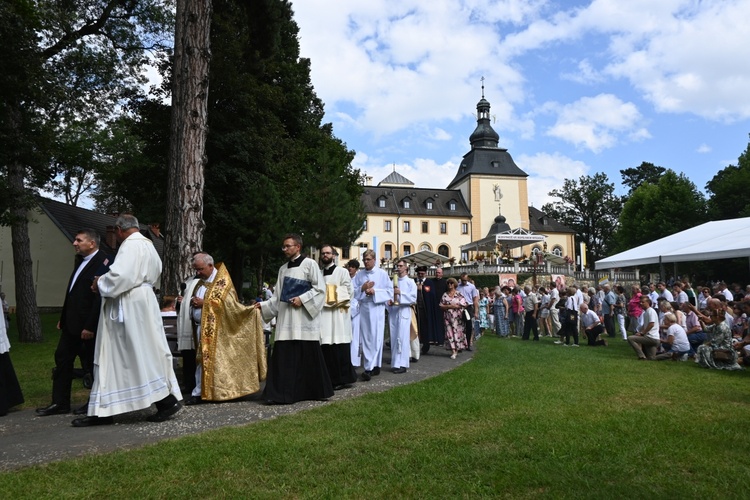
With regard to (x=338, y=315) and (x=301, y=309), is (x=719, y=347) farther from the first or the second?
(x=301, y=309)

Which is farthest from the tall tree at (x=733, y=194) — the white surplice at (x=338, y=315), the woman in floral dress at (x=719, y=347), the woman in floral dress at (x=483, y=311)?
the white surplice at (x=338, y=315)

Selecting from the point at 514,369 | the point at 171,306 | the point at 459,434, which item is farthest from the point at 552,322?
the point at 459,434

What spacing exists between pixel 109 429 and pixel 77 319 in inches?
56.6

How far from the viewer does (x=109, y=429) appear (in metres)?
5.86

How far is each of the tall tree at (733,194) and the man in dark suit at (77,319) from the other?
5055 cm

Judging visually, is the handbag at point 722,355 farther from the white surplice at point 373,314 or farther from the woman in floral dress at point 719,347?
the white surplice at point 373,314

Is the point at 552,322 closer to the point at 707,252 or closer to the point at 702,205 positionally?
the point at 707,252

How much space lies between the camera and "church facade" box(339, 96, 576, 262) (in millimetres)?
75812

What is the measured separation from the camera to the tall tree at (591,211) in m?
78.6

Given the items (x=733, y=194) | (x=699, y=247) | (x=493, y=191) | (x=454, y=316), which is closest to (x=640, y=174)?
(x=493, y=191)

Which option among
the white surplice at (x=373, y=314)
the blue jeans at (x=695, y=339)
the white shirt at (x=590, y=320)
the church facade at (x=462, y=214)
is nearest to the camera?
the white surplice at (x=373, y=314)

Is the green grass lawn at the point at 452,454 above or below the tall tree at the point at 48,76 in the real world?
below

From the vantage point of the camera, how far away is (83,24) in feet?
50.9

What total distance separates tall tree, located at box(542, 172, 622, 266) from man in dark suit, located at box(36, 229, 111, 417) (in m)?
78.6
